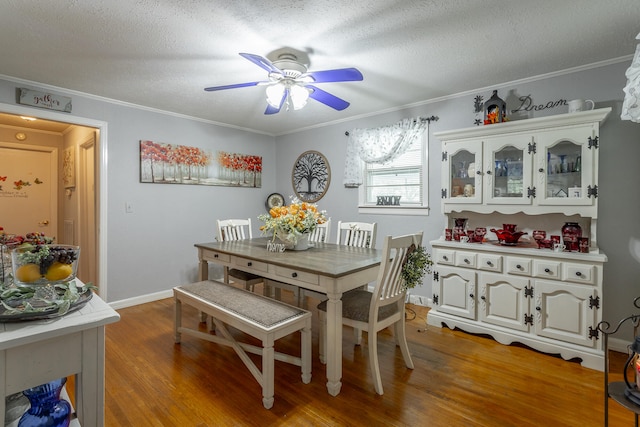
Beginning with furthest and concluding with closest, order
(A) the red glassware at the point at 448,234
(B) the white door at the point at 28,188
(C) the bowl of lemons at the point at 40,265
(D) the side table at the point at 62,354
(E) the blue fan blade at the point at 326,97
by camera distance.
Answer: (B) the white door at the point at 28,188 → (A) the red glassware at the point at 448,234 → (E) the blue fan blade at the point at 326,97 → (C) the bowl of lemons at the point at 40,265 → (D) the side table at the point at 62,354

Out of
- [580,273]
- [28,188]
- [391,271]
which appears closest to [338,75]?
[391,271]

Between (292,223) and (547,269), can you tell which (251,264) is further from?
(547,269)

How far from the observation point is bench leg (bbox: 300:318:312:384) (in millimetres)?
2016

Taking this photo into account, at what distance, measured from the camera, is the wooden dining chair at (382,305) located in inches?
76.2

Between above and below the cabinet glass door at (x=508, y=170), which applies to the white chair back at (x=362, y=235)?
below

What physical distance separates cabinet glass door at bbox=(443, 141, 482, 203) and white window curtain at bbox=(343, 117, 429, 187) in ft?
2.10

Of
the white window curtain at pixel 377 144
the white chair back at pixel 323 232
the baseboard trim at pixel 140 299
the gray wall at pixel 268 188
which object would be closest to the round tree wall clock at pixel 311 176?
the gray wall at pixel 268 188

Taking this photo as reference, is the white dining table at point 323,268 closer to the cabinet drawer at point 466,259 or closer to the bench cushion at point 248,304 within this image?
the bench cushion at point 248,304

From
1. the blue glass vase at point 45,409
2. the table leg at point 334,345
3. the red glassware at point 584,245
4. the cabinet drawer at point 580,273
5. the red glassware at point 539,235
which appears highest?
the red glassware at point 539,235

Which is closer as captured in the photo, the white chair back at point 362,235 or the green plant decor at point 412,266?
the green plant decor at point 412,266

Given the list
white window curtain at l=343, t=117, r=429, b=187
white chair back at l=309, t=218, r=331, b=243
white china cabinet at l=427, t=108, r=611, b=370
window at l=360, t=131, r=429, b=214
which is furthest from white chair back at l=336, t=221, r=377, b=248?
white window curtain at l=343, t=117, r=429, b=187

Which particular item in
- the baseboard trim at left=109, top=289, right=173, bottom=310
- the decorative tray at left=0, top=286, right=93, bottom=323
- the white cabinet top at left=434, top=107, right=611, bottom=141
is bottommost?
the baseboard trim at left=109, top=289, right=173, bottom=310

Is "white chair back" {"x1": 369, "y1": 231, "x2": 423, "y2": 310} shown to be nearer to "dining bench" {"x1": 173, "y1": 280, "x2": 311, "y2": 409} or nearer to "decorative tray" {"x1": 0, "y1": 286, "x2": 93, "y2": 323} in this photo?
"dining bench" {"x1": 173, "y1": 280, "x2": 311, "y2": 409}

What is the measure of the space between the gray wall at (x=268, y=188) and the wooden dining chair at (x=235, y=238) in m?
0.94
